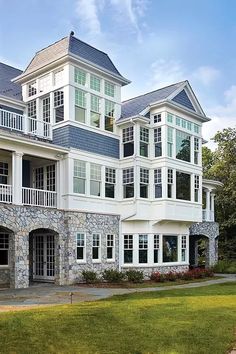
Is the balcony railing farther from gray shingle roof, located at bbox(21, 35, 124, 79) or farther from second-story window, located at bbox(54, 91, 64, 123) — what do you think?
gray shingle roof, located at bbox(21, 35, 124, 79)

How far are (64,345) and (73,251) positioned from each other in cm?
1241

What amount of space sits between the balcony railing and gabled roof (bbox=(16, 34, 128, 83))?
2.88 m

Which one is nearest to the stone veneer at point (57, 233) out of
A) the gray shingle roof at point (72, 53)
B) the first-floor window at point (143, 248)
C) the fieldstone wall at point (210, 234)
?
the first-floor window at point (143, 248)

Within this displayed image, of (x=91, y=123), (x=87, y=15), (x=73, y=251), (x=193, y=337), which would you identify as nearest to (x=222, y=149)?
(x=91, y=123)

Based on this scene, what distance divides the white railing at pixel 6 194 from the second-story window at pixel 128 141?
6.77 meters

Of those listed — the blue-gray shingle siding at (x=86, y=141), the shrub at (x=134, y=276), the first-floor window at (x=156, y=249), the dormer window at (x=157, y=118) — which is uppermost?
the dormer window at (x=157, y=118)

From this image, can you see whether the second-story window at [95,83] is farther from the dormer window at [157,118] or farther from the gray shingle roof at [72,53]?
the dormer window at [157,118]

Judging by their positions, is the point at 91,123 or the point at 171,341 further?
the point at 91,123

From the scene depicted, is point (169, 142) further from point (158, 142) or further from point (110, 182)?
point (110, 182)

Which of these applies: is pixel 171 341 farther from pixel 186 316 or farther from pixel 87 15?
pixel 87 15

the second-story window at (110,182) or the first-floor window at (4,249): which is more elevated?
the second-story window at (110,182)

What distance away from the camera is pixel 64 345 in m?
7.72

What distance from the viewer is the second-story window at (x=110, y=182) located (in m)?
22.4

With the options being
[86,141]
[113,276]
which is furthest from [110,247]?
[86,141]
